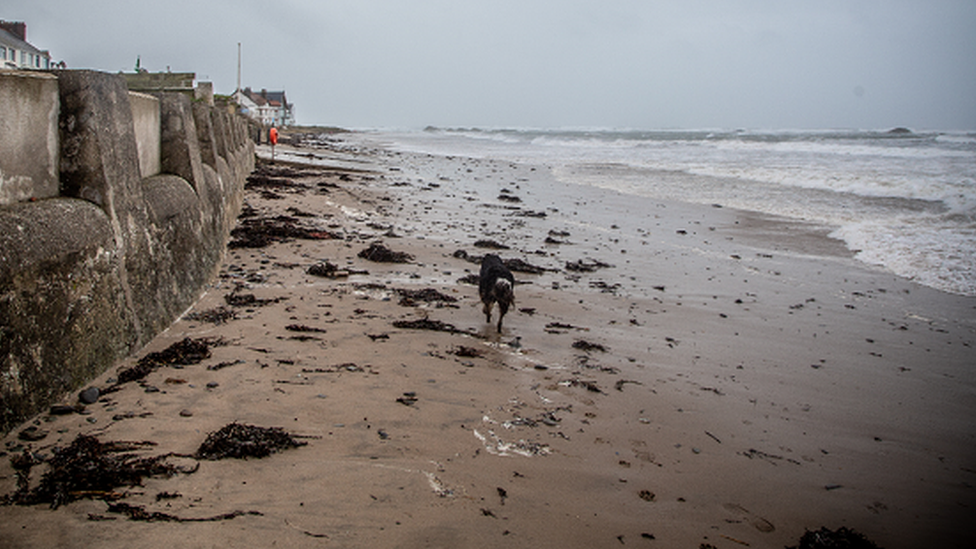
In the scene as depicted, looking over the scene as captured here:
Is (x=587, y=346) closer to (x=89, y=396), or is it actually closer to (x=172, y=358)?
(x=172, y=358)

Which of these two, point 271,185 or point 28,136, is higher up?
point 28,136

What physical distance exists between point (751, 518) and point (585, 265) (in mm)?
6041

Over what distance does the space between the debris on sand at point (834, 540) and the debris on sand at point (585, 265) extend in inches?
233

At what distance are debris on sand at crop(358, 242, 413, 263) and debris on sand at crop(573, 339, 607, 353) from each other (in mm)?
3416

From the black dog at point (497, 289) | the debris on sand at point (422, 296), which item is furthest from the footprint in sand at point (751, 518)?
the debris on sand at point (422, 296)

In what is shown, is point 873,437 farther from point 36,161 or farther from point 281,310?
point 36,161

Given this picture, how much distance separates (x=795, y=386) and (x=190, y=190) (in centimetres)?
628

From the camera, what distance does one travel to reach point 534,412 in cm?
415

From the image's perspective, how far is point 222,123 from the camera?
33.9 feet

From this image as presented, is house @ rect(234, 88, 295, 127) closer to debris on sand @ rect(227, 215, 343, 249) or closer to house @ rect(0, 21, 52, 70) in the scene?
house @ rect(0, 21, 52, 70)

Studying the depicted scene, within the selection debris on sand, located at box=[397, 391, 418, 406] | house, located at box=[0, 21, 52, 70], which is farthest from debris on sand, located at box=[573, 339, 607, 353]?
house, located at box=[0, 21, 52, 70]

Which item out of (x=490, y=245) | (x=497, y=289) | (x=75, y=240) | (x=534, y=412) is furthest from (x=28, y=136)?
(x=490, y=245)

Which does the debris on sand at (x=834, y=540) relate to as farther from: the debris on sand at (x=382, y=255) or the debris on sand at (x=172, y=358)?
the debris on sand at (x=382, y=255)

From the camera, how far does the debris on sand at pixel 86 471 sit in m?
2.51
